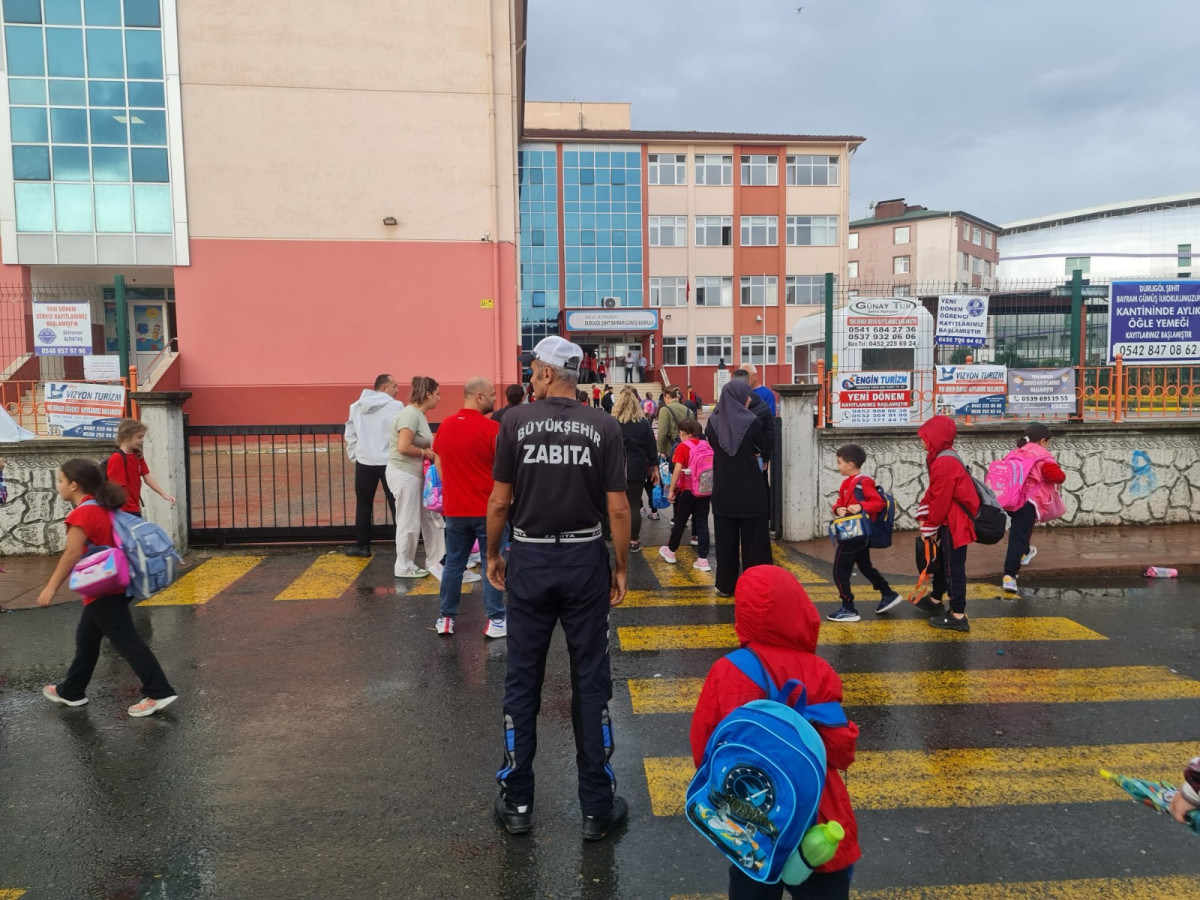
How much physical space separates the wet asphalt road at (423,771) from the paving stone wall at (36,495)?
2.95m

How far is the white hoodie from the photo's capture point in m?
8.75

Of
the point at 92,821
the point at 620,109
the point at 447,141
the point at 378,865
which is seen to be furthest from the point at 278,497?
the point at 620,109

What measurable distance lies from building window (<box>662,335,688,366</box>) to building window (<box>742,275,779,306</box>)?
4.25 m

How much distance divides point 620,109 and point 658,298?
1591cm

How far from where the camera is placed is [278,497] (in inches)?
500

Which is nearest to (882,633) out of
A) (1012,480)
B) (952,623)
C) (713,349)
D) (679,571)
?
(952,623)

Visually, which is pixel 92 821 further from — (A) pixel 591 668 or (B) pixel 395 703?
(A) pixel 591 668

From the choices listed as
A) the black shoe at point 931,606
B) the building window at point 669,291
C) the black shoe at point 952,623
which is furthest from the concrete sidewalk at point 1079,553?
the building window at point 669,291

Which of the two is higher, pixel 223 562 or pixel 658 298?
pixel 658 298

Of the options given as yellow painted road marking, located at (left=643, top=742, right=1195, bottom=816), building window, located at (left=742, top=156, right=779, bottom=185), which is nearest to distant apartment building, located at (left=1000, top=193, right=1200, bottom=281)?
building window, located at (left=742, top=156, right=779, bottom=185)

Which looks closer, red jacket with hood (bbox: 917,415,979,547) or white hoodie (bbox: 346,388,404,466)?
red jacket with hood (bbox: 917,415,979,547)

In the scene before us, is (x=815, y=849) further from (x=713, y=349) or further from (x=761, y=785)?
(x=713, y=349)

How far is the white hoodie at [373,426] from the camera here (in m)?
8.75

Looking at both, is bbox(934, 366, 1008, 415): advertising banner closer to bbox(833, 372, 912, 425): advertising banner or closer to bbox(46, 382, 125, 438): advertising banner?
bbox(833, 372, 912, 425): advertising banner
